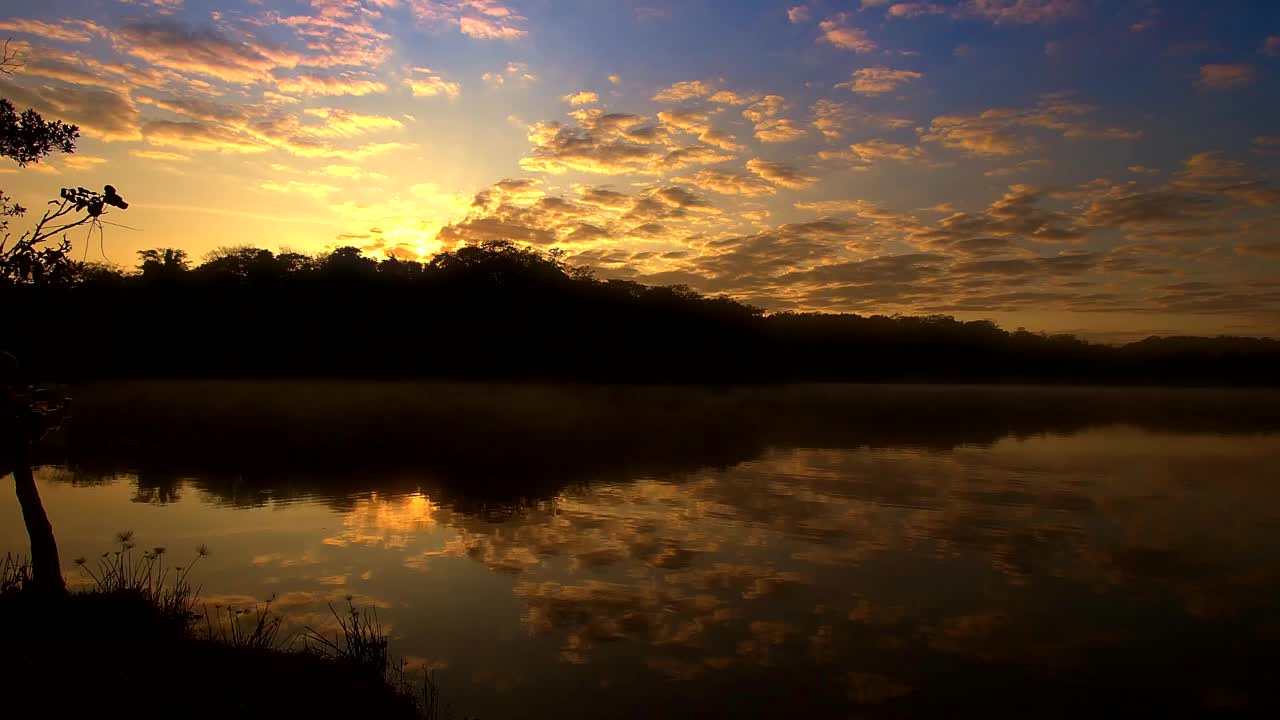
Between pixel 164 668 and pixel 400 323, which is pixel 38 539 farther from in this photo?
pixel 400 323

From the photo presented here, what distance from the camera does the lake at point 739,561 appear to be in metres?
9.63

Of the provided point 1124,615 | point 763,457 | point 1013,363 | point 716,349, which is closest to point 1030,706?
point 1124,615

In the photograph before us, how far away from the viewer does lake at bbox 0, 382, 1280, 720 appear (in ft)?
31.6

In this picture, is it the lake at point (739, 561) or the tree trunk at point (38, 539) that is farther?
the lake at point (739, 561)

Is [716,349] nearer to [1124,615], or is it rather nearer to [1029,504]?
[1029,504]

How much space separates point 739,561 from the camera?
15352 millimetres

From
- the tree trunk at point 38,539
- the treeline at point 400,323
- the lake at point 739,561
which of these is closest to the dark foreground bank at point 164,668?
the tree trunk at point 38,539

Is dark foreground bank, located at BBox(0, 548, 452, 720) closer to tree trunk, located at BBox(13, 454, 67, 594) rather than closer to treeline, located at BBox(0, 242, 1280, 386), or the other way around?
tree trunk, located at BBox(13, 454, 67, 594)

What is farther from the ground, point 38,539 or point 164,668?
point 38,539

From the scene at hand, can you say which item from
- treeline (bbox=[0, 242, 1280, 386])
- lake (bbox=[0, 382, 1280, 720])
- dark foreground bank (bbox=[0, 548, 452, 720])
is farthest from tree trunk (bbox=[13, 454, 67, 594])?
treeline (bbox=[0, 242, 1280, 386])

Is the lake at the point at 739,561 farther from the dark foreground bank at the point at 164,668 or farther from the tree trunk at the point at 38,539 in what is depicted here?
the tree trunk at the point at 38,539

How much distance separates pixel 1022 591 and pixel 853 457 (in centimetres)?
2071

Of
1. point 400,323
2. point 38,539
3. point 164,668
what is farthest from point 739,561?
point 400,323

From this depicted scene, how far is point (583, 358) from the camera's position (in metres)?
95.6
